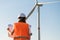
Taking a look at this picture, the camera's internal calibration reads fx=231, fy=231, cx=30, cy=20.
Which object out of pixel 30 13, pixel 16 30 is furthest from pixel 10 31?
pixel 30 13

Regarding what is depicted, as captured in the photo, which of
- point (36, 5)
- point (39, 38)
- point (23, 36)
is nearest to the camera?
point (23, 36)

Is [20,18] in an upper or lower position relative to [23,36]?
upper

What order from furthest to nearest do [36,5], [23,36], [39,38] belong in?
1. [36,5]
2. [39,38]
3. [23,36]

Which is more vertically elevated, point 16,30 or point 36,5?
point 36,5

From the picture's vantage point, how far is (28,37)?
9398mm

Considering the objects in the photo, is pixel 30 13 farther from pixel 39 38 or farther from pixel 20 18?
pixel 20 18

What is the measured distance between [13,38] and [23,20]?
863mm

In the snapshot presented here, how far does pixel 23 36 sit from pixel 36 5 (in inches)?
179

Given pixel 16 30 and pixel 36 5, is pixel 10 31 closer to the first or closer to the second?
pixel 16 30

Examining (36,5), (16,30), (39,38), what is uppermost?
(36,5)

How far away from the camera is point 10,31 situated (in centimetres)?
975

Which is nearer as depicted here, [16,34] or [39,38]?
[16,34]

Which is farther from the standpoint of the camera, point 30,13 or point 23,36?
point 30,13

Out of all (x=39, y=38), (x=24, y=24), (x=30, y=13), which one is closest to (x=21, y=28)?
(x=24, y=24)
